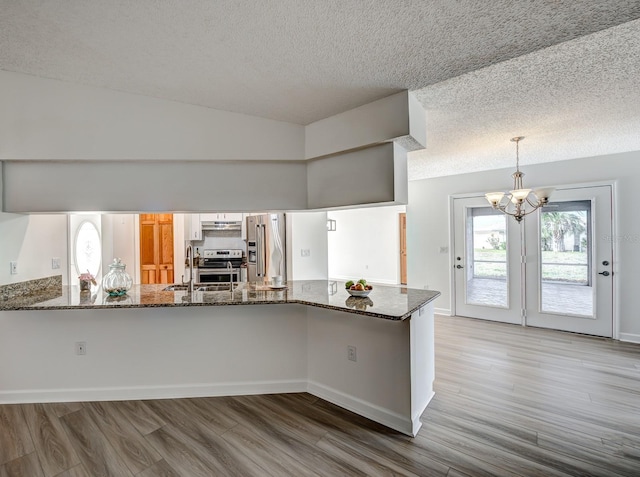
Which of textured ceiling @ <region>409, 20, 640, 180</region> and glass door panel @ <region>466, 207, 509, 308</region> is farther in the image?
glass door panel @ <region>466, 207, 509, 308</region>

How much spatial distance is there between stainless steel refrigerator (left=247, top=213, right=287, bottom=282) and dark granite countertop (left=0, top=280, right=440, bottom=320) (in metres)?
1.55

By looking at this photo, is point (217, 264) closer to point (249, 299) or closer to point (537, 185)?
point (249, 299)

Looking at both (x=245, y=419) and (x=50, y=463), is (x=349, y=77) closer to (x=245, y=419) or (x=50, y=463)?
(x=245, y=419)

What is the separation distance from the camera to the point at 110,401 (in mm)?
2695

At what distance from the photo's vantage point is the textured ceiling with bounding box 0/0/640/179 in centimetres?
156

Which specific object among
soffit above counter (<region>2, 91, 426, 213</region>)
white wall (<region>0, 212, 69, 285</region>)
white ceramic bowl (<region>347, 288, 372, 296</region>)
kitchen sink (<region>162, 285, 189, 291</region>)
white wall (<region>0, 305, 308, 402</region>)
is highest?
soffit above counter (<region>2, 91, 426, 213</region>)

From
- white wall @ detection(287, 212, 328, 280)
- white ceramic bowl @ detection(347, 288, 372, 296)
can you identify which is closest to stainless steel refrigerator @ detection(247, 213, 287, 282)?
white wall @ detection(287, 212, 328, 280)

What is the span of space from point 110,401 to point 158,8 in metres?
2.95

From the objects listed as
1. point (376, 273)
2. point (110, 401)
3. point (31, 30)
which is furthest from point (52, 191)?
point (376, 273)

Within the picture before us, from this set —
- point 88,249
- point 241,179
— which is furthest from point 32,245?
point 241,179

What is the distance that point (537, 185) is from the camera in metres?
4.65

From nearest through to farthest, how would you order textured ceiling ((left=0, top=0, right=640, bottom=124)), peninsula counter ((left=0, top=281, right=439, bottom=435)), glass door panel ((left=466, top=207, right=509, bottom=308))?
textured ceiling ((left=0, top=0, right=640, bottom=124)) < peninsula counter ((left=0, top=281, right=439, bottom=435)) < glass door panel ((left=466, top=207, right=509, bottom=308))

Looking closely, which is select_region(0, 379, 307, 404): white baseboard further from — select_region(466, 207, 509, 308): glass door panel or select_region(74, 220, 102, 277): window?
select_region(466, 207, 509, 308): glass door panel

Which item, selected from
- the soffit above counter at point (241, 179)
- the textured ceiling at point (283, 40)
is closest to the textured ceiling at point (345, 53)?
the textured ceiling at point (283, 40)
